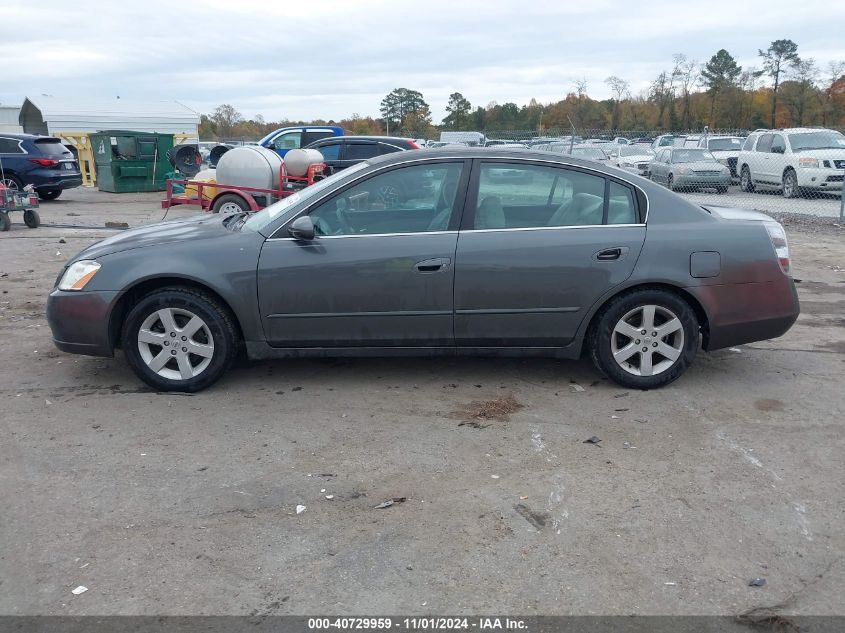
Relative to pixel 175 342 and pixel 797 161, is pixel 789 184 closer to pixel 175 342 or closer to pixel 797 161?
pixel 797 161

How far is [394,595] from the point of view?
311 centimetres

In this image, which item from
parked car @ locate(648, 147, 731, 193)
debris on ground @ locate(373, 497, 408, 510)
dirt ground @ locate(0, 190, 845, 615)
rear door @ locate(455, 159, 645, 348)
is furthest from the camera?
parked car @ locate(648, 147, 731, 193)

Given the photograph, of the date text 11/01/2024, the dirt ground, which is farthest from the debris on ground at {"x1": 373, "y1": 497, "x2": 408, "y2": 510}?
the date text 11/01/2024

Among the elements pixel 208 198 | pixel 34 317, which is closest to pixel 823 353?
pixel 34 317

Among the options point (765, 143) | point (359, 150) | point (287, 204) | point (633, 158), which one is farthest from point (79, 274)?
point (633, 158)

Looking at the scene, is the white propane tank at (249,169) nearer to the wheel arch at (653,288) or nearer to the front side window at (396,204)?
the front side window at (396,204)

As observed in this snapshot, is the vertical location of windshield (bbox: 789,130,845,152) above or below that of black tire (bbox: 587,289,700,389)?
above

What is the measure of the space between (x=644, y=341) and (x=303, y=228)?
92.5 inches

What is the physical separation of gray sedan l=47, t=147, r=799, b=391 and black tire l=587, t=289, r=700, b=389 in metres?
0.01

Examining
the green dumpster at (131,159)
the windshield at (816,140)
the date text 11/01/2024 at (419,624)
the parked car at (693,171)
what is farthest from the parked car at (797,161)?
the date text 11/01/2024 at (419,624)

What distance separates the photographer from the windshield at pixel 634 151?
27119 millimetres

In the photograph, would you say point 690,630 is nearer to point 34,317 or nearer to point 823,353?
point 823,353

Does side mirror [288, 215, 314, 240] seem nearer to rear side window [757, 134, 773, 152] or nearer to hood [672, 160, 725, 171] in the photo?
hood [672, 160, 725, 171]

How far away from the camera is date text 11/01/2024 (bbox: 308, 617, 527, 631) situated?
2.92 meters
